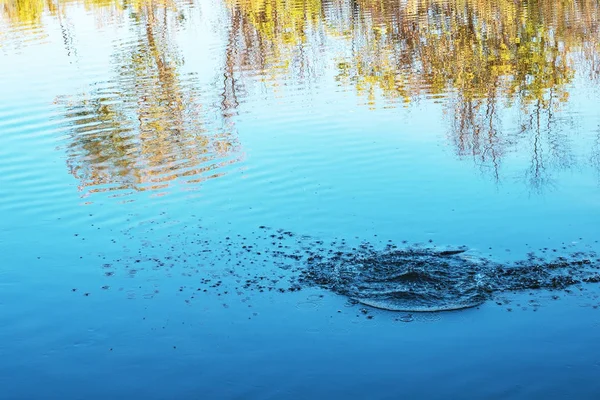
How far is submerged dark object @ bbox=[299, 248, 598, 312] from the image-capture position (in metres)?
9.57

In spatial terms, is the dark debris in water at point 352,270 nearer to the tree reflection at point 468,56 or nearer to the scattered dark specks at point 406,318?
the scattered dark specks at point 406,318

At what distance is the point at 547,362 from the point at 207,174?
26.7 feet

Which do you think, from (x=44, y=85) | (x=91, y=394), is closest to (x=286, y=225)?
(x=91, y=394)

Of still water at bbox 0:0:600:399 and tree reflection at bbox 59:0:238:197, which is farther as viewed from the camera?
tree reflection at bbox 59:0:238:197

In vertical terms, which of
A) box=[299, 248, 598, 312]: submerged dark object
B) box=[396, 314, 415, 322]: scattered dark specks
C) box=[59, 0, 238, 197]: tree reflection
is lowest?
box=[396, 314, 415, 322]: scattered dark specks

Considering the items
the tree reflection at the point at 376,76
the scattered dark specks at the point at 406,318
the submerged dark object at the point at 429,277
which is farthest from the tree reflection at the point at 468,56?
the scattered dark specks at the point at 406,318

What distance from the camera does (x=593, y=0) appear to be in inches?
1323

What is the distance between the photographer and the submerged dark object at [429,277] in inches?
377

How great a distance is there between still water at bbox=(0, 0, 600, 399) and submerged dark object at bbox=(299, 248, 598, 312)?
14 centimetres

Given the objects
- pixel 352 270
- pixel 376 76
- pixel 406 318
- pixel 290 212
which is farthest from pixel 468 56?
pixel 406 318

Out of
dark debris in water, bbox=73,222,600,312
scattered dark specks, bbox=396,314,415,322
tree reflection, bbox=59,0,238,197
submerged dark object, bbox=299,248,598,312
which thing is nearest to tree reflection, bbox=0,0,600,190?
tree reflection, bbox=59,0,238,197

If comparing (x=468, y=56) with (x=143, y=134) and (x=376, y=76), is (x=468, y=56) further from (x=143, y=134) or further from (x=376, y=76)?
(x=143, y=134)

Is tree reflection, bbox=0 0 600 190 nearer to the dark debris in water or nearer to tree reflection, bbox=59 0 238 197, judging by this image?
tree reflection, bbox=59 0 238 197

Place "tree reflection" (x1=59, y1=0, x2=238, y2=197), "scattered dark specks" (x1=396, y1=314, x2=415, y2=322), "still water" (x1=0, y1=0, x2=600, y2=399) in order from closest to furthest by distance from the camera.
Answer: "still water" (x1=0, y1=0, x2=600, y2=399), "scattered dark specks" (x1=396, y1=314, x2=415, y2=322), "tree reflection" (x1=59, y1=0, x2=238, y2=197)
